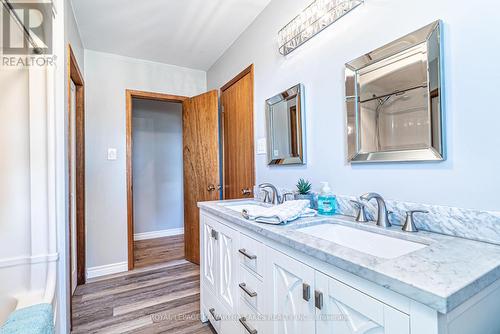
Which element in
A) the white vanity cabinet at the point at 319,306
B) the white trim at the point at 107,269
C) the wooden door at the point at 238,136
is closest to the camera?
the white vanity cabinet at the point at 319,306

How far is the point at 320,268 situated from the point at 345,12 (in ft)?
4.03

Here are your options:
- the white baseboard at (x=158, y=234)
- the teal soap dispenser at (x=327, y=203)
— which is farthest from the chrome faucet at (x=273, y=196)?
the white baseboard at (x=158, y=234)

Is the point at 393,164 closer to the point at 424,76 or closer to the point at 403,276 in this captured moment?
the point at 424,76

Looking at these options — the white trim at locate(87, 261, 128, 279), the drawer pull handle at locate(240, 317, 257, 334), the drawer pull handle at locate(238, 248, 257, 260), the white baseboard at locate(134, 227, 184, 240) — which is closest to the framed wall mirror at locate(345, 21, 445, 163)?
the drawer pull handle at locate(238, 248, 257, 260)

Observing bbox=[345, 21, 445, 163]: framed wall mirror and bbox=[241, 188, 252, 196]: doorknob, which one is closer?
bbox=[345, 21, 445, 163]: framed wall mirror

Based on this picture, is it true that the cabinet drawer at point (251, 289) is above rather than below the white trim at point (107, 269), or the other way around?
above

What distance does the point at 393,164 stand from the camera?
43.3 inches

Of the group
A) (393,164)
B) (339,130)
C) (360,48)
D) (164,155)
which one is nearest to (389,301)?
(393,164)

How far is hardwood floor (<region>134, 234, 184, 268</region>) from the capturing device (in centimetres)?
300

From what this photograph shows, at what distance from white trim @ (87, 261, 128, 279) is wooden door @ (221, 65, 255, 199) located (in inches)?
52.5

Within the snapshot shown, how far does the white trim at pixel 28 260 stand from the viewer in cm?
123

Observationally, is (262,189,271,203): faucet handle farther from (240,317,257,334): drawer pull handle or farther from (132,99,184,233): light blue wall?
(132,99,184,233): light blue wall
